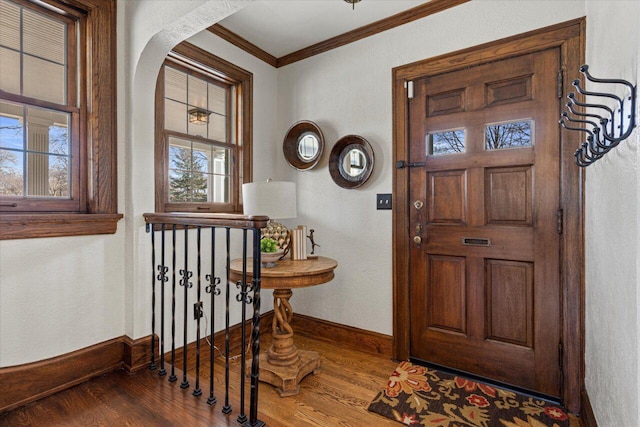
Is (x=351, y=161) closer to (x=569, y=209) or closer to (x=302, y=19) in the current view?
(x=302, y=19)

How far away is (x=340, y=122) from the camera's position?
2.64m

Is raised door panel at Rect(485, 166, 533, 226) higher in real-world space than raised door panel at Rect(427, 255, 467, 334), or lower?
higher

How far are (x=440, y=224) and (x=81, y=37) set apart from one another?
2.60m

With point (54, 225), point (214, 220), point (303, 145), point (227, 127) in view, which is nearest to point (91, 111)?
point (54, 225)

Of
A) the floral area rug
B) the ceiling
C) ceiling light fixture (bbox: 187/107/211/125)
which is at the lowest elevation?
the floral area rug

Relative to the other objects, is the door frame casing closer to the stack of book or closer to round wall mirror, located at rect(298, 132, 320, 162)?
round wall mirror, located at rect(298, 132, 320, 162)

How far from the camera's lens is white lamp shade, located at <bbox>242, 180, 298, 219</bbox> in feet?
6.93

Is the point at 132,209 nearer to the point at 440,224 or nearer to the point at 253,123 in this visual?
the point at 253,123

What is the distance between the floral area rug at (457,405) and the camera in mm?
1676

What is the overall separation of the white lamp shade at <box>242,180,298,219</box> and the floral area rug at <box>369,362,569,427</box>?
1265 millimetres

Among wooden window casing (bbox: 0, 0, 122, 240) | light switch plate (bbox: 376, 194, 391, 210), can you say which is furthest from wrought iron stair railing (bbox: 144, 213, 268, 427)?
light switch plate (bbox: 376, 194, 391, 210)

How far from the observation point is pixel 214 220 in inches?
63.9

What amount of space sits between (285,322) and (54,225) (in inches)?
56.9

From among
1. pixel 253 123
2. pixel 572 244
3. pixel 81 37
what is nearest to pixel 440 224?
pixel 572 244
